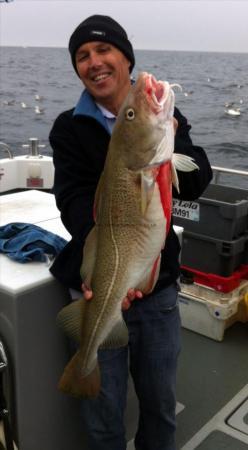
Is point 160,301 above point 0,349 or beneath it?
above

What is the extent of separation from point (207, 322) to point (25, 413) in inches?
92.5

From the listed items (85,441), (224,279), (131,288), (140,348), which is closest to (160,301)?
(140,348)

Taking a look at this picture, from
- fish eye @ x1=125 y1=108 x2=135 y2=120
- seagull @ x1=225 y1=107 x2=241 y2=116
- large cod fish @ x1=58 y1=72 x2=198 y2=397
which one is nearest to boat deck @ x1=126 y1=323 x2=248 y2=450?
large cod fish @ x1=58 y1=72 x2=198 y2=397

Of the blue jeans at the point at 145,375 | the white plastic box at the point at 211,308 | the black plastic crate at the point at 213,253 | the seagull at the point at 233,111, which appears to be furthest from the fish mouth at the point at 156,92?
the seagull at the point at 233,111

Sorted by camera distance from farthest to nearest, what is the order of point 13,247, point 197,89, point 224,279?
1. point 197,89
2. point 224,279
3. point 13,247

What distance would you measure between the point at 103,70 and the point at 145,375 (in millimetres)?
1364

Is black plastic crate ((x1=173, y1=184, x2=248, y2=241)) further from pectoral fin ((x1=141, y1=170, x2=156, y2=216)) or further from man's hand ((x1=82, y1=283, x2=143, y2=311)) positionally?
pectoral fin ((x1=141, y1=170, x2=156, y2=216))

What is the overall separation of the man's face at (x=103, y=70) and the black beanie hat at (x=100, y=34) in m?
0.02

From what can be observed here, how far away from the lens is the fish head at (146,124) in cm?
164

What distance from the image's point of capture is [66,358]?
255cm

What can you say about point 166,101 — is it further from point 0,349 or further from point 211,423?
point 211,423

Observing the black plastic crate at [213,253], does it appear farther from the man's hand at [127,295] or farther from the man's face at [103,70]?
the man's hand at [127,295]

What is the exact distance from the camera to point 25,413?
2.42 m

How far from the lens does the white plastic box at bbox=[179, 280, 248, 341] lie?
4.40m
